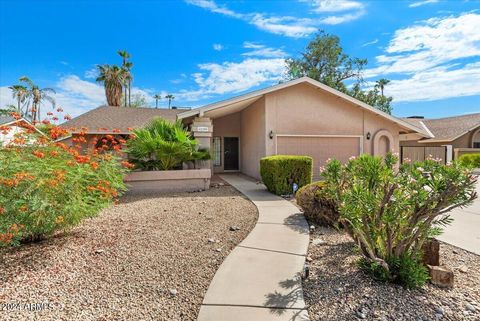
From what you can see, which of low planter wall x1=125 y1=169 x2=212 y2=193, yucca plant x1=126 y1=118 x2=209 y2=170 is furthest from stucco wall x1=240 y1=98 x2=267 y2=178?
low planter wall x1=125 y1=169 x2=212 y2=193

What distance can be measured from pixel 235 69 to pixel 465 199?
18.5 m

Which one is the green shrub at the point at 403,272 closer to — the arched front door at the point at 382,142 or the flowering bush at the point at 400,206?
the flowering bush at the point at 400,206

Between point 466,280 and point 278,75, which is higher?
point 278,75

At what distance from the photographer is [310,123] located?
1165cm

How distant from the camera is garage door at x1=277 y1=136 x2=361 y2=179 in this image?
11.5m

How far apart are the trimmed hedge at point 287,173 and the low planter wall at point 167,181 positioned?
8.34ft

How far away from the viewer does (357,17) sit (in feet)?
36.6

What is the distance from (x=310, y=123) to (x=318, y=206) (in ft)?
23.4

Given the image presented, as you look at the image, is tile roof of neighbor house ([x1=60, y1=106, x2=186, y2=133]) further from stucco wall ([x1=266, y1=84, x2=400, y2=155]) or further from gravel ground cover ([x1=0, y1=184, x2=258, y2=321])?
gravel ground cover ([x1=0, y1=184, x2=258, y2=321])

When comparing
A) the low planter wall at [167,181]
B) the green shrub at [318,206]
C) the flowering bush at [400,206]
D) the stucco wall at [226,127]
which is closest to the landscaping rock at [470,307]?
the flowering bush at [400,206]

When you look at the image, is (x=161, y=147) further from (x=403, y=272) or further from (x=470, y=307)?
(x=470, y=307)

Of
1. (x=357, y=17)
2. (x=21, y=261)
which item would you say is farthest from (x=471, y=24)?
(x=21, y=261)

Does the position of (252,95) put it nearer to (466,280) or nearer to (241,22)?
(241,22)

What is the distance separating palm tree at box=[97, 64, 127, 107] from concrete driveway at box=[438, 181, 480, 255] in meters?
25.1
